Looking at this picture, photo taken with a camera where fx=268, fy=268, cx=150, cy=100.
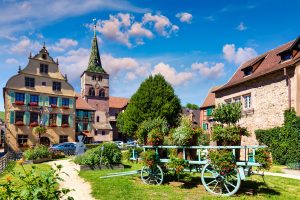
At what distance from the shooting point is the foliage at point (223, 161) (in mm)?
8156

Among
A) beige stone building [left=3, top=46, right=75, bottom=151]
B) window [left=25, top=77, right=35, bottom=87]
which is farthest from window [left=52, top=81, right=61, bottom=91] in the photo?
window [left=25, top=77, right=35, bottom=87]

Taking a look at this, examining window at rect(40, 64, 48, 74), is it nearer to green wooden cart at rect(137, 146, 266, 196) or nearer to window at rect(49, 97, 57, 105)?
window at rect(49, 97, 57, 105)

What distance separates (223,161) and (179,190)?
2010 millimetres

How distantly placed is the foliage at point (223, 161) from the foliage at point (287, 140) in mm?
11494

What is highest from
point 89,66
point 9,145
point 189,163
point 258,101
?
point 89,66

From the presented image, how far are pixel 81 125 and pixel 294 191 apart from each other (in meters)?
36.5

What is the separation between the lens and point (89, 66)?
58688 mm

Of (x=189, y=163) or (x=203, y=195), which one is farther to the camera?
(x=189, y=163)

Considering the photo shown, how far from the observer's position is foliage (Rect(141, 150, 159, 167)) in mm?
9906

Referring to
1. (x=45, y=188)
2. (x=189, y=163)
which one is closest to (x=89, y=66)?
(x=189, y=163)

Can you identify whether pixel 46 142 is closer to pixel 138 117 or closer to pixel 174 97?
pixel 138 117

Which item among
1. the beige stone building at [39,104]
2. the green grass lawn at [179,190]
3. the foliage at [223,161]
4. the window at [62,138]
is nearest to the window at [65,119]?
the beige stone building at [39,104]

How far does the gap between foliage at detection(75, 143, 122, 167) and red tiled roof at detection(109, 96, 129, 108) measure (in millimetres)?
46592

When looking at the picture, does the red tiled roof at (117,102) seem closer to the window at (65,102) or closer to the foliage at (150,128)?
the window at (65,102)
